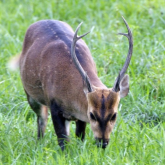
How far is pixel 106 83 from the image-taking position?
22.9 feet

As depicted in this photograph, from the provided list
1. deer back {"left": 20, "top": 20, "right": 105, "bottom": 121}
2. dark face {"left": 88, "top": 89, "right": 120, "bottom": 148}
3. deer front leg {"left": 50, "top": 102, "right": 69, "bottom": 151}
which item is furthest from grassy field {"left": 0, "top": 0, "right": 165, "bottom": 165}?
deer back {"left": 20, "top": 20, "right": 105, "bottom": 121}

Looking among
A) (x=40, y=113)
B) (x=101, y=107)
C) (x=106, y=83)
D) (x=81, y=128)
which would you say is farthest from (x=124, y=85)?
(x=106, y=83)

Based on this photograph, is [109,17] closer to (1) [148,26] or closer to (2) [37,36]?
(1) [148,26]

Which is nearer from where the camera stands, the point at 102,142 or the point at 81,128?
the point at 102,142

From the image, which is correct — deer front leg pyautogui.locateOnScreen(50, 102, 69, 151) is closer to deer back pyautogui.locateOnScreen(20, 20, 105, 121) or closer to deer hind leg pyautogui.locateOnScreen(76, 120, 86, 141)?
deer back pyautogui.locateOnScreen(20, 20, 105, 121)

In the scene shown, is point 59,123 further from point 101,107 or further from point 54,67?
point 101,107

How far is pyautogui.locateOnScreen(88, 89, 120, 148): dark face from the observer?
4715mm

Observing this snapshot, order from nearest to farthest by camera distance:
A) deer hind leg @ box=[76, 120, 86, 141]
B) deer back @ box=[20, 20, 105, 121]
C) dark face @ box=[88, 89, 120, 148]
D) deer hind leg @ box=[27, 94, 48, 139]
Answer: dark face @ box=[88, 89, 120, 148] < deer back @ box=[20, 20, 105, 121] < deer hind leg @ box=[76, 120, 86, 141] < deer hind leg @ box=[27, 94, 48, 139]

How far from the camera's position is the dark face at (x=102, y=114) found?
4715mm

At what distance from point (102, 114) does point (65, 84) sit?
0.81m

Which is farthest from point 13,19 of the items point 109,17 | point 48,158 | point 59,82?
point 48,158

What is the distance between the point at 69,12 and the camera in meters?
9.62

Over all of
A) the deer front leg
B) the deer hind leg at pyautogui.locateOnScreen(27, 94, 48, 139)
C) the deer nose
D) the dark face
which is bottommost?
the deer hind leg at pyautogui.locateOnScreen(27, 94, 48, 139)

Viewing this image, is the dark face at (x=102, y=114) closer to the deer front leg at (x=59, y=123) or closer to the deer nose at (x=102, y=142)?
the deer nose at (x=102, y=142)
